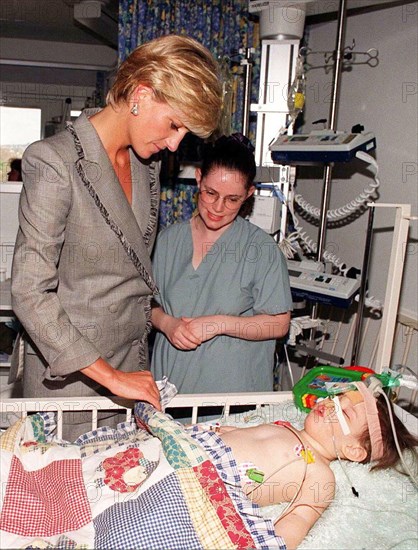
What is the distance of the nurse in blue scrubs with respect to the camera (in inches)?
70.3

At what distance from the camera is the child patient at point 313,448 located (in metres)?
1.45

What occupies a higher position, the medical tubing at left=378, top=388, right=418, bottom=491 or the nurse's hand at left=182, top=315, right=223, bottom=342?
the nurse's hand at left=182, top=315, right=223, bottom=342

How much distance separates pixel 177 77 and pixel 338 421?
0.95 m

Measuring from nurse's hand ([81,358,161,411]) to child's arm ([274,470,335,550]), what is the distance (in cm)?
40

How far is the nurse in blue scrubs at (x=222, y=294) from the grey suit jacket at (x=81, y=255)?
24cm

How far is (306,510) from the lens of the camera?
139cm

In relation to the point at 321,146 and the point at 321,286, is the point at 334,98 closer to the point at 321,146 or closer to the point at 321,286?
the point at 321,146

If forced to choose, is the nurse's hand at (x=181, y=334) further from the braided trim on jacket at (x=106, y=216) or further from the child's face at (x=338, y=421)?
the child's face at (x=338, y=421)

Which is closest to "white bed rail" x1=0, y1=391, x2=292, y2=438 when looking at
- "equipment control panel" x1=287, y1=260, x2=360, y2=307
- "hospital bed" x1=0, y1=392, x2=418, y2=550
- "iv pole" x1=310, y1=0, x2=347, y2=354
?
"hospital bed" x1=0, y1=392, x2=418, y2=550

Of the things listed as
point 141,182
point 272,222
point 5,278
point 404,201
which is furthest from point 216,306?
point 5,278

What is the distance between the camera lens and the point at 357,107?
10.2 feet

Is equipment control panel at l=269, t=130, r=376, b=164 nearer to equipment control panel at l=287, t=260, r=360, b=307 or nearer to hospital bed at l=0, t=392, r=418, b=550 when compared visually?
equipment control panel at l=287, t=260, r=360, b=307

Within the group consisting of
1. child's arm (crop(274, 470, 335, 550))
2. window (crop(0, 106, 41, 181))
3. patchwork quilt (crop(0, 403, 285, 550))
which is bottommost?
child's arm (crop(274, 470, 335, 550))

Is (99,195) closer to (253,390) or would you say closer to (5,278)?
(253,390)
